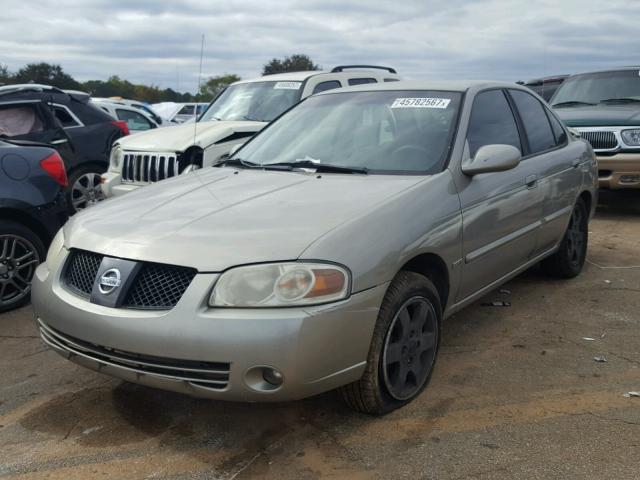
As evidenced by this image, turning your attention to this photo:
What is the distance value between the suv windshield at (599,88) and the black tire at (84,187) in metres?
6.66

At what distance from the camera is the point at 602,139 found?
8.33 m

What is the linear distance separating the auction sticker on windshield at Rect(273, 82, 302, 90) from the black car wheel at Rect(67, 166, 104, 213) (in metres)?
2.34

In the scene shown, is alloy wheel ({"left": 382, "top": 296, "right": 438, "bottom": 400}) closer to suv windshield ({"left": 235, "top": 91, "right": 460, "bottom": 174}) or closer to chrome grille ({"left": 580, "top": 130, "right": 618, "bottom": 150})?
suv windshield ({"left": 235, "top": 91, "right": 460, "bottom": 174})

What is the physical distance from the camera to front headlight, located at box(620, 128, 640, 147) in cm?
810

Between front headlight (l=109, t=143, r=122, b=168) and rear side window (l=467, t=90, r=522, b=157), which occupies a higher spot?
rear side window (l=467, t=90, r=522, b=157)

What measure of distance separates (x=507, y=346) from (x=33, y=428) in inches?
108

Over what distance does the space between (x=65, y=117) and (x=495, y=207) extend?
20.7 feet

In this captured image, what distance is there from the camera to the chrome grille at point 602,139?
324 inches

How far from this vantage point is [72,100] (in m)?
8.59

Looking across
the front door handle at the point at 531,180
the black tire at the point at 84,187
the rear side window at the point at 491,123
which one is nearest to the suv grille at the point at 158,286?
the rear side window at the point at 491,123

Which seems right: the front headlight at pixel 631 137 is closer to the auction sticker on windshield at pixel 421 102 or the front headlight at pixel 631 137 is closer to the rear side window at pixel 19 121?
the auction sticker on windshield at pixel 421 102

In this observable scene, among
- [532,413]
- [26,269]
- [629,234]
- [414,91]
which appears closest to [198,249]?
[532,413]

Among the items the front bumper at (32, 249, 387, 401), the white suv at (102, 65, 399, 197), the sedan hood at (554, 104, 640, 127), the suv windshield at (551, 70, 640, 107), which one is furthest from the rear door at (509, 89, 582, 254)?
the suv windshield at (551, 70, 640, 107)

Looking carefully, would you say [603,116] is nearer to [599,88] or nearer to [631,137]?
[631,137]
